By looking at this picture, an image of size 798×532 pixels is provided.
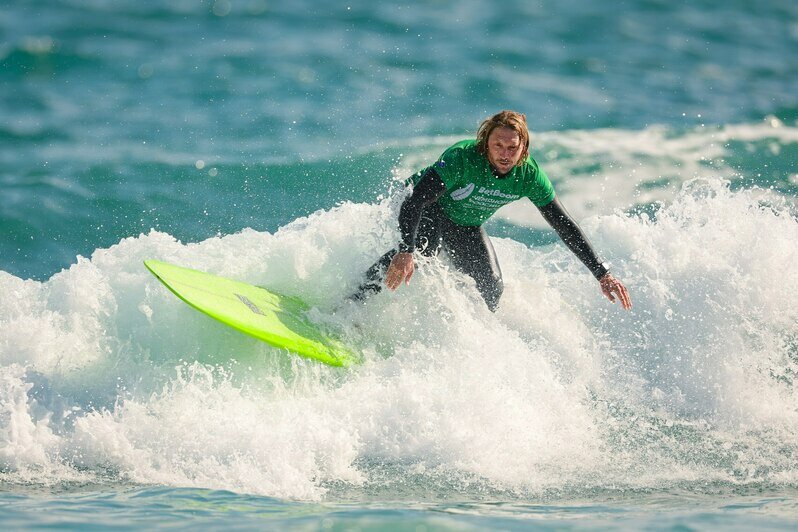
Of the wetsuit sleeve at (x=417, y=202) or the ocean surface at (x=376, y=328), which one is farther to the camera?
the wetsuit sleeve at (x=417, y=202)

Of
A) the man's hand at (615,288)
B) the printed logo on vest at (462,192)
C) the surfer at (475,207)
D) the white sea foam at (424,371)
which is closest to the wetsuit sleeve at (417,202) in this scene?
the surfer at (475,207)

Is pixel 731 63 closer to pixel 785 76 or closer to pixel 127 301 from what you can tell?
pixel 785 76

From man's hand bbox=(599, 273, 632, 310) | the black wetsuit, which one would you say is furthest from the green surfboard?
man's hand bbox=(599, 273, 632, 310)

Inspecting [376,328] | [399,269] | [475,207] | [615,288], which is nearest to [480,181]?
[475,207]

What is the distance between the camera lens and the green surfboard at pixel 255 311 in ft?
18.6

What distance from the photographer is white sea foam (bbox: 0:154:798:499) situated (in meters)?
5.04

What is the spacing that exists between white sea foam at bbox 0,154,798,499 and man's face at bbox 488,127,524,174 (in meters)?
1.06

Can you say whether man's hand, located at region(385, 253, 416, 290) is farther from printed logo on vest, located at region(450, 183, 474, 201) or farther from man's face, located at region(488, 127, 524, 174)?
man's face, located at region(488, 127, 524, 174)

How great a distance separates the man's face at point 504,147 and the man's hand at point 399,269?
31.5 inches

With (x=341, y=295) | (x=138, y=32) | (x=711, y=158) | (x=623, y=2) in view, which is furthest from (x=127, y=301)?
(x=623, y=2)

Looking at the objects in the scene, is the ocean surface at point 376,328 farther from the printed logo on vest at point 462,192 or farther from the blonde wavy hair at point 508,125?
the blonde wavy hair at point 508,125

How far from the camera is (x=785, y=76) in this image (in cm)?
1678

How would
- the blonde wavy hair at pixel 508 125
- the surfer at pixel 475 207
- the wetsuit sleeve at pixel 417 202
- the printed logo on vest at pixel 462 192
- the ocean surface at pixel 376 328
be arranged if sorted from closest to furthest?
the ocean surface at pixel 376 328
the blonde wavy hair at pixel 508 125
the surfer at pixel 475 207
the wetsuit sleeve at pixel 417 202
the printed logo on vest at pixel 462 192

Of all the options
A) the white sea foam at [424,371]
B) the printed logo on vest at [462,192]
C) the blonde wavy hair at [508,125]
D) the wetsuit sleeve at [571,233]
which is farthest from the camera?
the wetsuit sleeve at [571,233]
